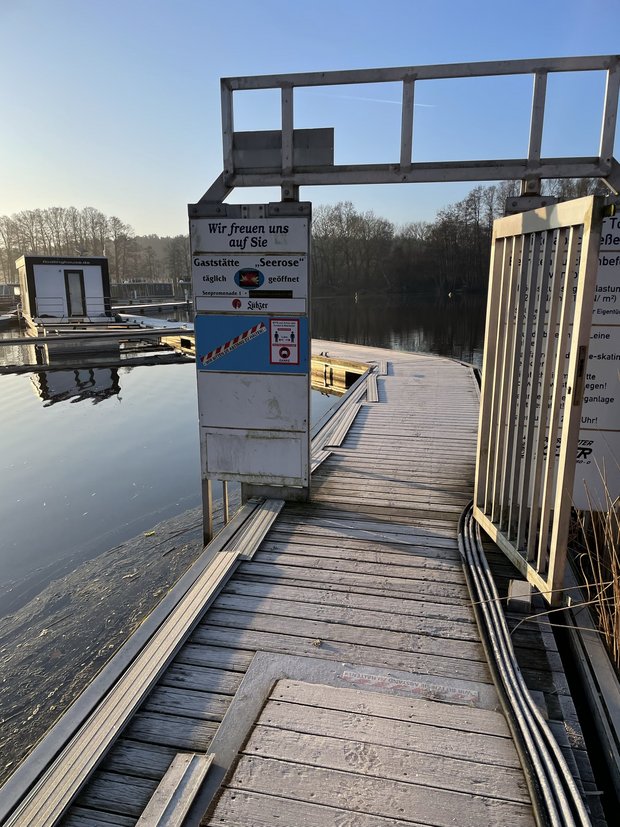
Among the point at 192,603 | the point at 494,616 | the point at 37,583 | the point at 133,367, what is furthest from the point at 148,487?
the point at 133,367

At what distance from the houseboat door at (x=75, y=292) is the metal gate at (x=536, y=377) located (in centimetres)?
2219

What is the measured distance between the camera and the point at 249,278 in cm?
369

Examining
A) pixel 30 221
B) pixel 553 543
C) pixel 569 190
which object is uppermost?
pixel 30 221

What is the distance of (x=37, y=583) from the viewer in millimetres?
4684

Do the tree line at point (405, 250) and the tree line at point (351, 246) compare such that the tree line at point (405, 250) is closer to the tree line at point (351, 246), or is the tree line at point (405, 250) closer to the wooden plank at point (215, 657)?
the tree line at point (351, 246)

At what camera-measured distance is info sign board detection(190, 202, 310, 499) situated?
11.8 feet

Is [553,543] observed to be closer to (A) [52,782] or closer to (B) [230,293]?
(A) [52,782]

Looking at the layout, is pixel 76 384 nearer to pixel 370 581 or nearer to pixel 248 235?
pixel 248 235

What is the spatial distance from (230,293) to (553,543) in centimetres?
253

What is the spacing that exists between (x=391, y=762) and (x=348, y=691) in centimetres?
35

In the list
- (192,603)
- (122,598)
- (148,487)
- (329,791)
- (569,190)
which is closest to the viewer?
(329,791)

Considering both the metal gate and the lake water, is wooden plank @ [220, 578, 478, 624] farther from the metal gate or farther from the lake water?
the lake water

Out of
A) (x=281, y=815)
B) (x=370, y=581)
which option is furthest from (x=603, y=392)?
(x=281, y=815)

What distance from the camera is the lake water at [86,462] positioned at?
5340 millimetres
